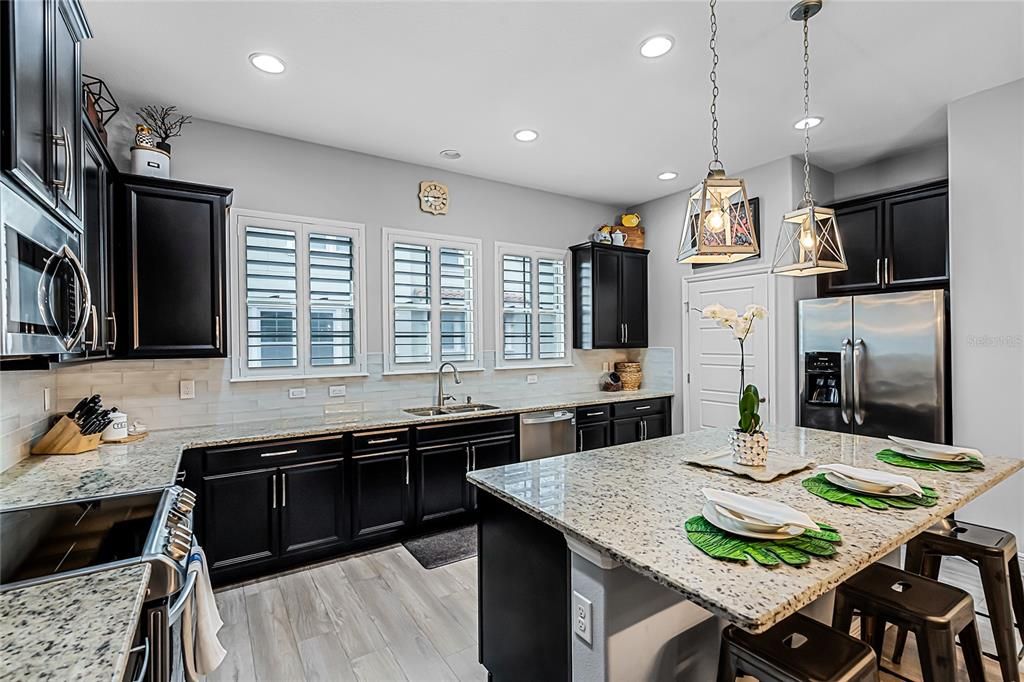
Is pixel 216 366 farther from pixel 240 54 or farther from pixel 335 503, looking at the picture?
pixel 240 54

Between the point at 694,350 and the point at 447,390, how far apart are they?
2.55 metres

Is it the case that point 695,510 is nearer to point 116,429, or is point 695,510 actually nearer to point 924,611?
point 924,611

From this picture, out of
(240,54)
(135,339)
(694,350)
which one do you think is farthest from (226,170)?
(694,350)

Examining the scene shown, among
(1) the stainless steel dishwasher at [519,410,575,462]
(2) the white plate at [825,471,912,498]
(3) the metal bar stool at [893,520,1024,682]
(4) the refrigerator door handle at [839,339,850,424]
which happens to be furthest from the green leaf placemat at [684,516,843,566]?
(4) the refrigerator door handle at [839,339,850,424]

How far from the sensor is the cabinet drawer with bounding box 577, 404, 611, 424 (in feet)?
15.0

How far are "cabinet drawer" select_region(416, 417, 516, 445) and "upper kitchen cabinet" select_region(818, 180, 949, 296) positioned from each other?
301 centimetres

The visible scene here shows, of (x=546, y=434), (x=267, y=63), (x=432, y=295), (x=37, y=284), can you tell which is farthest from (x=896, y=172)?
(x=37, y=284)

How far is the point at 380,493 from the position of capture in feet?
11.4

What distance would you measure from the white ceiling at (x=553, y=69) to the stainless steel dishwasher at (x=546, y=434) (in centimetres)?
222

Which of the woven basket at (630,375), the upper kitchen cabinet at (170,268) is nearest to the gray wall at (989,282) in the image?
the woven basket at (630,375)

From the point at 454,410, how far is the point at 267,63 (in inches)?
108

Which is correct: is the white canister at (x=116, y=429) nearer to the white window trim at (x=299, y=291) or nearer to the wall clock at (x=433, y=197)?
the white window trim at (x=299, y=291)

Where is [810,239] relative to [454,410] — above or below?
above

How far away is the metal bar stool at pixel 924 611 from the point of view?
5.13 ft
